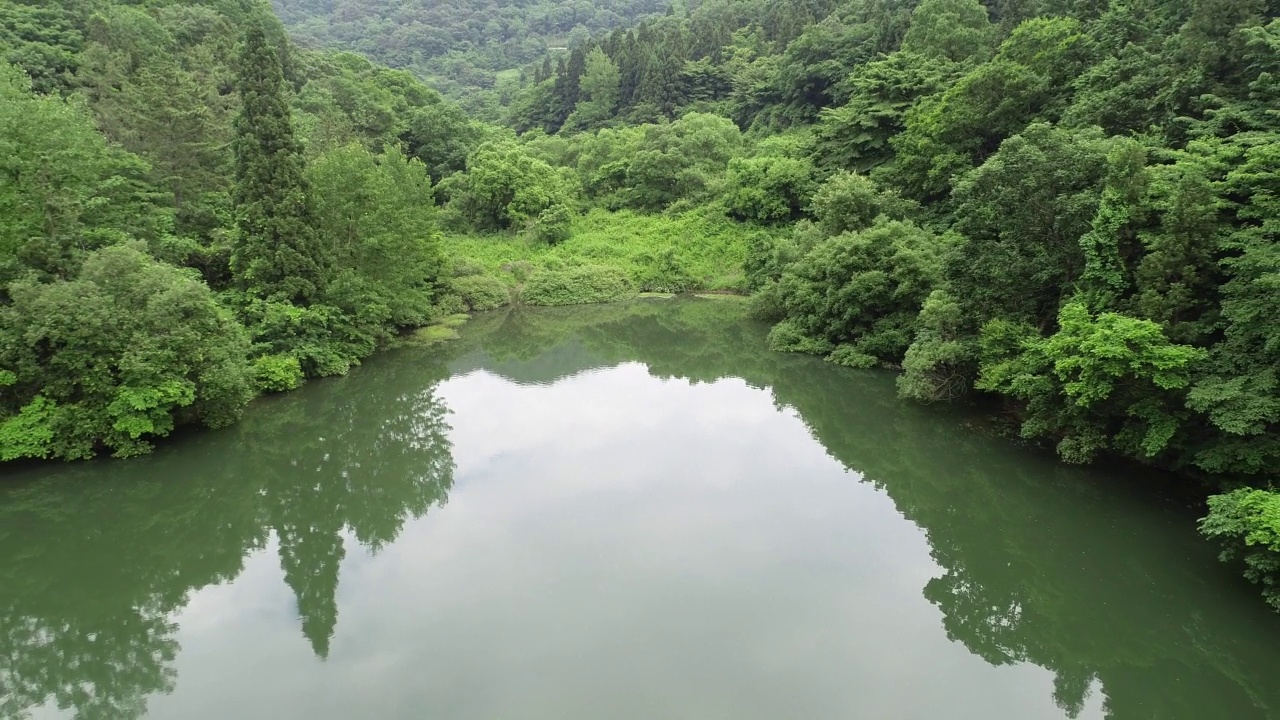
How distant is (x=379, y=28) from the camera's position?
116 meters

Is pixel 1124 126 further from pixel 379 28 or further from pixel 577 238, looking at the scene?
pixel 379 28

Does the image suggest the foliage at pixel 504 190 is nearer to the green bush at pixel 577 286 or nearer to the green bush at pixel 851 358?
the green bush at pixel 577 286

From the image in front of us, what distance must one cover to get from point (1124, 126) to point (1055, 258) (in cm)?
618

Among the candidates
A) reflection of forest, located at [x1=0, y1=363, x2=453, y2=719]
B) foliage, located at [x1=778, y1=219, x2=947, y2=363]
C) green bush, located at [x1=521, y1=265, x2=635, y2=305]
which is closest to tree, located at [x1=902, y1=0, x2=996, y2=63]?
foliage, located at [x1=778, y1=219, x2=947, y2=363]

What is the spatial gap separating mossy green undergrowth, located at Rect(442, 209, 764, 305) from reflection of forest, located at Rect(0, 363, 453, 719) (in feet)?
62.5

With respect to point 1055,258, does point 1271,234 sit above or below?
above

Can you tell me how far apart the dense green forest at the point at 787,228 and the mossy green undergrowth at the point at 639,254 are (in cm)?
19

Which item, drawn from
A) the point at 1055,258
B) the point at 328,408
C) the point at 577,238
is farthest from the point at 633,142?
the point at 1055,258

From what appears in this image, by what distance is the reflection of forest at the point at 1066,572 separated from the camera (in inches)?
364

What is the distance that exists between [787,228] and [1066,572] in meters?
28.2

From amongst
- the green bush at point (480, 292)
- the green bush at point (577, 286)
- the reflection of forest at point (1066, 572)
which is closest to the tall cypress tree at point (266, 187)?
the green bush at point (480, 292)

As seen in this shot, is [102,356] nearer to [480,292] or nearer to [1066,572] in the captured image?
[1066,572]

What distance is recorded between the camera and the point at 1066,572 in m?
11.6

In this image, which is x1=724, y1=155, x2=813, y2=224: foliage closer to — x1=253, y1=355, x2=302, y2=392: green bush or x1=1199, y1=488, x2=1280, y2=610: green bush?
x1=253, y1=355, x2=302, y2=392: green bush
